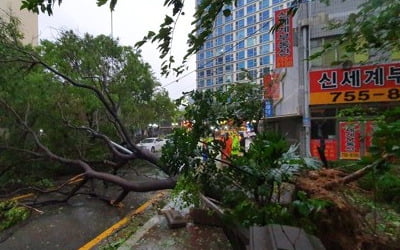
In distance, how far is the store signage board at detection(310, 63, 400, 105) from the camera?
39.8 feet

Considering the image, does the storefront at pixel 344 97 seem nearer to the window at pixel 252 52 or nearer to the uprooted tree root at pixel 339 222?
the uprooted tree root at pixel 339 222

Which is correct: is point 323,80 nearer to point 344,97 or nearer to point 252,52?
point 344,97

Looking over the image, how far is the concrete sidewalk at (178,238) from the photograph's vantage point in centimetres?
563

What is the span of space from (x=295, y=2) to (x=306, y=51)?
37.1 feet

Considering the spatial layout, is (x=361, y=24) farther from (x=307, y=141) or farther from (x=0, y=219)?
(x=307, y=141)

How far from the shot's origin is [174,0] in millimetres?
2574

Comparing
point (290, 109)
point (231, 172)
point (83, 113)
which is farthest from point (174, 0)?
point (290, 109)

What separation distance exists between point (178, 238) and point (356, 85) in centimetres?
973

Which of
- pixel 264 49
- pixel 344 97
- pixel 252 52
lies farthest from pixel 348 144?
pixel 252 52

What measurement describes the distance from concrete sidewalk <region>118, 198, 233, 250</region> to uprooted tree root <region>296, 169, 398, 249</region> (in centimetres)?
292

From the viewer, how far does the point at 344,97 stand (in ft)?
42.1

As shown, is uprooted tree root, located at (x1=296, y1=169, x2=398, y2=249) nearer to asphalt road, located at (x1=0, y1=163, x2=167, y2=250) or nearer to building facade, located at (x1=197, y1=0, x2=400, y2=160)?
asphalt road, located at (x1=0, y1=163, x2=167, y2=250)

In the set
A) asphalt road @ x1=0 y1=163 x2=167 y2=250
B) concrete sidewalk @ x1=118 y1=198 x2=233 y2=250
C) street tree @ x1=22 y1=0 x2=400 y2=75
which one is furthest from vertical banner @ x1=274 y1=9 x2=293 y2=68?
street tree @ x1=22 y1=0 x2=400 y2=75

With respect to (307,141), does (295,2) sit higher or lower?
higher
